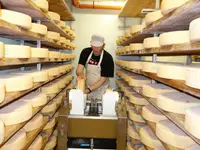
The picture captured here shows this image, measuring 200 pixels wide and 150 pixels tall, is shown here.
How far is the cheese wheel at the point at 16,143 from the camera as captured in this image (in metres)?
1.74

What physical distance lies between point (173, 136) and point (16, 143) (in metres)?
1.17

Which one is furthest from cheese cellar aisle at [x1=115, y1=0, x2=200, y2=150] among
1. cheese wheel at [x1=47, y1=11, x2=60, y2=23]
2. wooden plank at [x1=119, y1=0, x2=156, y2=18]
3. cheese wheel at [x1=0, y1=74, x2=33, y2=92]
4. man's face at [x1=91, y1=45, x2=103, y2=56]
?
wooden plank at [x1=119, y1=0, x2=156, y2=18]

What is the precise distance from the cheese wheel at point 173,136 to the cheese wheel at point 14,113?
1062mm

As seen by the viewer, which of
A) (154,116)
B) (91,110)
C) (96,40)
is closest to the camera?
(154,116)

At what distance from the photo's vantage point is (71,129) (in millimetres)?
2369

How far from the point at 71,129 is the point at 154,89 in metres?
0.90

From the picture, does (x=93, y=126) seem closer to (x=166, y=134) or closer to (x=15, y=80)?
(x=166, y=134)

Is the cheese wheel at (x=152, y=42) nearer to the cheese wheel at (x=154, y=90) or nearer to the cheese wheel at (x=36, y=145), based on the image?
the cheese wheel at (x=154, y=90)

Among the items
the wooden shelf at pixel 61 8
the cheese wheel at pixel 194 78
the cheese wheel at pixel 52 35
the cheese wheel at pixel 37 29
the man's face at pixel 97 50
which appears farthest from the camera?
the wooden shelf at pixel 61 8

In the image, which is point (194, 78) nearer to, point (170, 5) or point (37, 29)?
point (170, 5)

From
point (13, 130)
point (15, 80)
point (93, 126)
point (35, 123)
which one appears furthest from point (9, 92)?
point (93, 126)

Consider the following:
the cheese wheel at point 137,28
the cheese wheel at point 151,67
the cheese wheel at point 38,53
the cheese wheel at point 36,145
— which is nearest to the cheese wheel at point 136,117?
the cheese wheel at point 151,67

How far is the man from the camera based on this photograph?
353 cm

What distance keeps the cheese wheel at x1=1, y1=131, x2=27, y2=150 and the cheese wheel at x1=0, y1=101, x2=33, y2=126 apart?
0.17m
